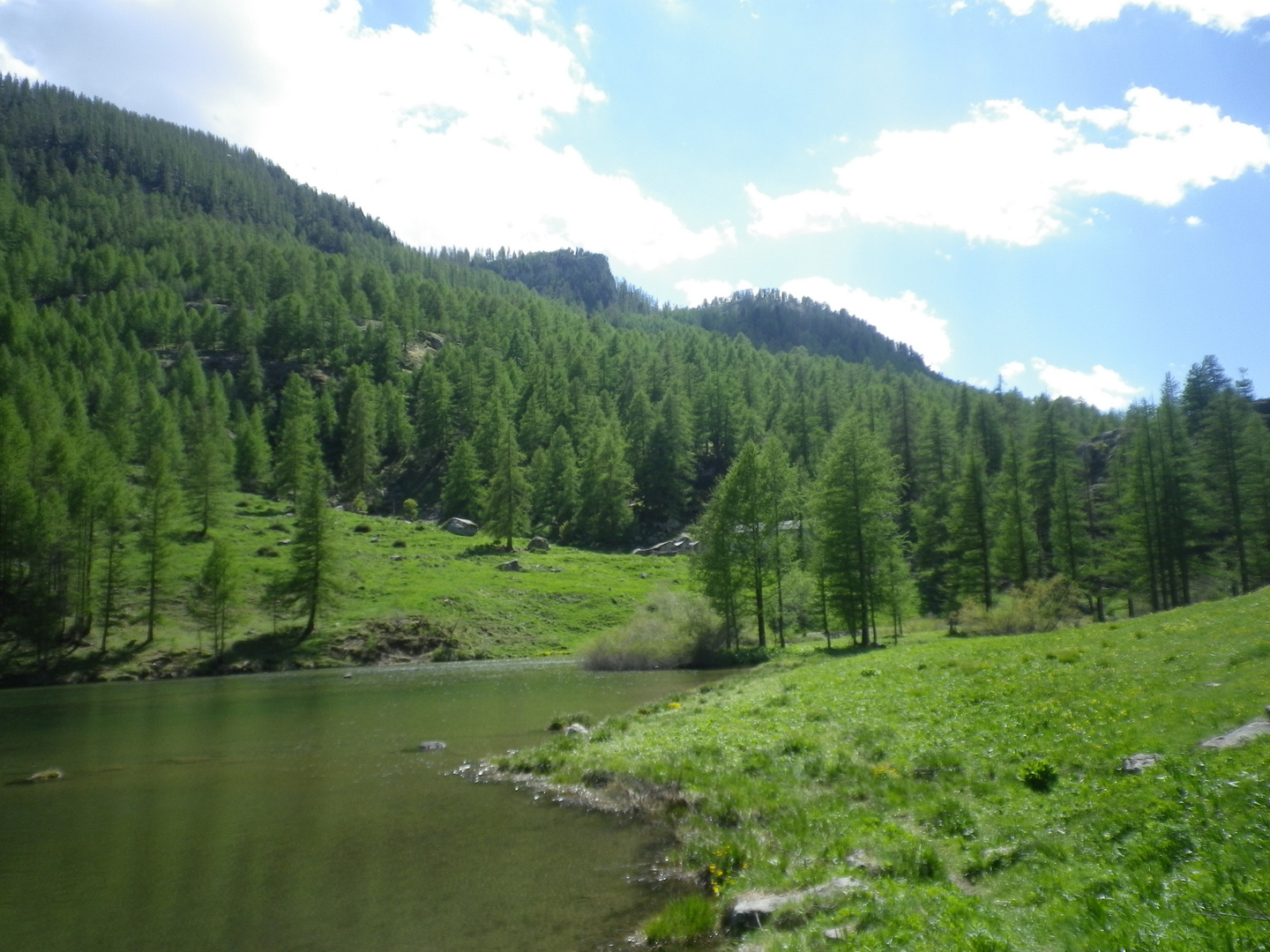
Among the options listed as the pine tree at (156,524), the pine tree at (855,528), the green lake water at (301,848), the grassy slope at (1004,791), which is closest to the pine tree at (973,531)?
the pine tree at (855,528)

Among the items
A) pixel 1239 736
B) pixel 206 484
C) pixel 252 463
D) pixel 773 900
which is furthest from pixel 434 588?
pixel 1239 736

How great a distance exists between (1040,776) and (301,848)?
46.6 ft

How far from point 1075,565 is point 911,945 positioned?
60.0 m

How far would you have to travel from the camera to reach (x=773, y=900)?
10016 millimetres

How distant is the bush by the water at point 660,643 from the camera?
4984 cm

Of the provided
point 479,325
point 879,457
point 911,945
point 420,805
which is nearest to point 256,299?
point 479,325

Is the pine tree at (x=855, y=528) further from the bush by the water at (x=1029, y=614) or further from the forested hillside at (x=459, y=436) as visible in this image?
the bush by the water at (x=1029, y=614)

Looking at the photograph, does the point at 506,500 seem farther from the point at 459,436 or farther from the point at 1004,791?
the point at 1004,791

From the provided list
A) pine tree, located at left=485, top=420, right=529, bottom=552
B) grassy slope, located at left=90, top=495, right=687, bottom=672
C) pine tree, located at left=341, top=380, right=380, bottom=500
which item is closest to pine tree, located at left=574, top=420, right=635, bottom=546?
pine tree, located at left=485, top=420, right=529, bottom=552

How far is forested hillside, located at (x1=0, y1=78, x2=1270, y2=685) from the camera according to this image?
186 ft

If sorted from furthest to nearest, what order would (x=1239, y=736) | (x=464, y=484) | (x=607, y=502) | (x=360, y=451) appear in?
(x=360, y=451)
(x=464, y=484)
(x=607, y=502)
(x=1239, y=736)

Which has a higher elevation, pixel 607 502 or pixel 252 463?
pixel 252 463

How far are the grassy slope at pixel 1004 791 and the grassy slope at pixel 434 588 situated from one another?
43219 millimetres

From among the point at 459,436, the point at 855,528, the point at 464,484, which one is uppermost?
the point at 459,436
